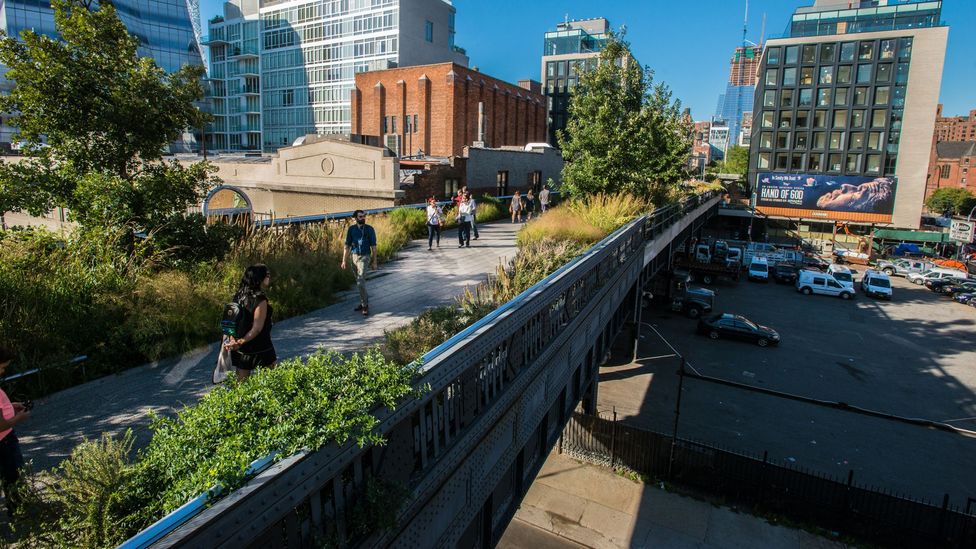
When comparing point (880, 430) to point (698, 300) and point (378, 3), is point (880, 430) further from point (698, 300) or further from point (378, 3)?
point (378, 3)

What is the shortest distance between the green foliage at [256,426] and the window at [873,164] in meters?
82.2

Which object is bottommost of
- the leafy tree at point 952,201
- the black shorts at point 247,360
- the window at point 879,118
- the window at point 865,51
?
the black shorts at point 247,360

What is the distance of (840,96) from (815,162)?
858cm

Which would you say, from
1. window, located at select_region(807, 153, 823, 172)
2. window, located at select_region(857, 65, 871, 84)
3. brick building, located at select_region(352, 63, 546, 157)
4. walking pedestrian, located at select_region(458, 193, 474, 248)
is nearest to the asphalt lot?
walking pedestrian, located at select_region(458, 193, 474, 248)

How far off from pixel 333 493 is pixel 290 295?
6.99 metres

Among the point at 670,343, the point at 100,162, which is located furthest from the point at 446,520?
the point at 670,343

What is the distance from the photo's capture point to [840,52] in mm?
67438

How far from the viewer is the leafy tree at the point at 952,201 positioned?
92.9 m

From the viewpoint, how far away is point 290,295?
9.43m

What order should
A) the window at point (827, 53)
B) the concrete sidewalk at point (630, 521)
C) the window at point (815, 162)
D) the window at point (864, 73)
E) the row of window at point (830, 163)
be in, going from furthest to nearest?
the window at point (815, 162), the window at point (827, 53), the row of window at point (830, 163), the window at point (864, 73), the concrete sidewalk at point (630, 521)

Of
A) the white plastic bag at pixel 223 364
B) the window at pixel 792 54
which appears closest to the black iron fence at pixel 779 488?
the white plastic bag at pixel 223 364

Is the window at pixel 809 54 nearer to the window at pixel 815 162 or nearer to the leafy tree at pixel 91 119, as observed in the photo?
the window at pixel 815 162

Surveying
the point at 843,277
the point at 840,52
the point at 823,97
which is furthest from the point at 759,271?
the point at 840,52

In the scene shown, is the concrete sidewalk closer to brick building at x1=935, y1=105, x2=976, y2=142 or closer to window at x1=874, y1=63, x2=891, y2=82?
window at x1=874, y1=63, x2=891, y2=82
